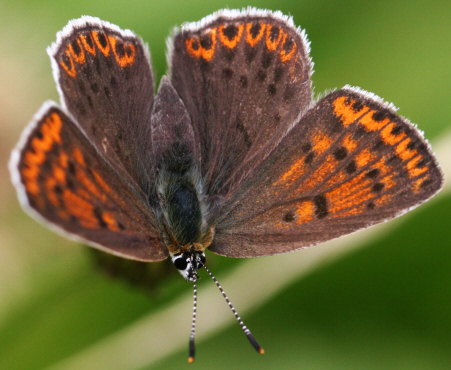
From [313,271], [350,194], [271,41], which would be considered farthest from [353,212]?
[271,41]

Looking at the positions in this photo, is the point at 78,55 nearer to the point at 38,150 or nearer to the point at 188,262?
the point at 38,150

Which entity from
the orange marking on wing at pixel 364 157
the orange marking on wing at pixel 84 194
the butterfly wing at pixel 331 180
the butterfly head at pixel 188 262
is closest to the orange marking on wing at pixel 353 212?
the butterfly wing at pixel 331 180

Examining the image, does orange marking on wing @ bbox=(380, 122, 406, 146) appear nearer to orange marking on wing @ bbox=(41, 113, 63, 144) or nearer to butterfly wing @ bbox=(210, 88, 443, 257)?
butterfly wing @ bbox=(210, 88, 443, 257)

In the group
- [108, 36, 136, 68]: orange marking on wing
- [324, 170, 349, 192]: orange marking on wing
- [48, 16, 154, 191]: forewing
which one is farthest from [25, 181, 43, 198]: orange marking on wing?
[324, 170, 349, 192]: orange marking on wing

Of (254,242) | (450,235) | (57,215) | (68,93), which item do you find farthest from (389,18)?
(57,215)

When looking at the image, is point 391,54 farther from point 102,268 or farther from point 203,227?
point 102,268
